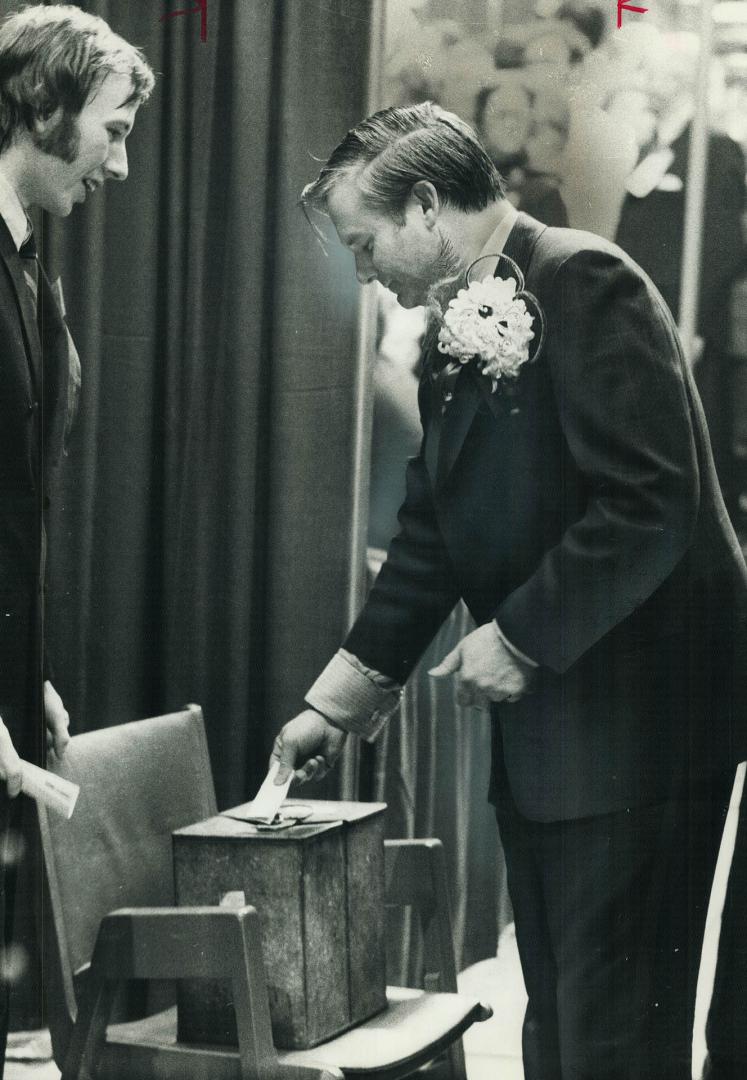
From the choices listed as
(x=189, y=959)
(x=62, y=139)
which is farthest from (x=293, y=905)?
(x=62, y=139)

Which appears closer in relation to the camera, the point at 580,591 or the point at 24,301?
the point at 580,591

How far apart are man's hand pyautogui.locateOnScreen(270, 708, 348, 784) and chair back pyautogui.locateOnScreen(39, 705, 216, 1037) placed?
147 mm

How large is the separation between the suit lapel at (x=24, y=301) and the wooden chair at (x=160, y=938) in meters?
0.64

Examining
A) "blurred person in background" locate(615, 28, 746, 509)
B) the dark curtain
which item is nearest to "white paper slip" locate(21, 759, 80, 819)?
the dark curtain

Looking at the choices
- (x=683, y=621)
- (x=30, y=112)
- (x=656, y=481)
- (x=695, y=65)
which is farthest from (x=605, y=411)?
(x=30, y=112)

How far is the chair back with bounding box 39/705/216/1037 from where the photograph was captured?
2.12 metres

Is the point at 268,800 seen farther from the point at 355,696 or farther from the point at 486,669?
the point at 486,669

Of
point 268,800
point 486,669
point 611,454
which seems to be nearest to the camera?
point 611,454

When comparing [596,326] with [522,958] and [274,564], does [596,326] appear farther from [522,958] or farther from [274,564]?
[522,958]

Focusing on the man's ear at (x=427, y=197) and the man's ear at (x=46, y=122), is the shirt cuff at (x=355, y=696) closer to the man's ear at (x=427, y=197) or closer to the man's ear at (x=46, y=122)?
the man's ear at (x=427, y=197)

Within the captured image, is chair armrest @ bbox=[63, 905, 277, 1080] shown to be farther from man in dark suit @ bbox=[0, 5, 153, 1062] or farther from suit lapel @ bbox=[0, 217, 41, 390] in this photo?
suit lapel @ bbox=[0, 217, 41, 390]

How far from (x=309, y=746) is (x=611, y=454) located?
70 cm

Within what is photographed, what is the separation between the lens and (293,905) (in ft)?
6.53

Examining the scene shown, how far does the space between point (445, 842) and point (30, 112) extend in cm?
138
